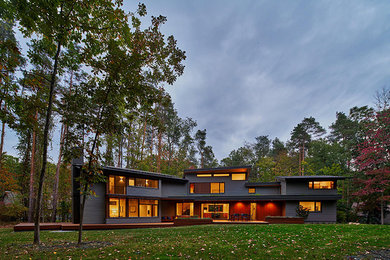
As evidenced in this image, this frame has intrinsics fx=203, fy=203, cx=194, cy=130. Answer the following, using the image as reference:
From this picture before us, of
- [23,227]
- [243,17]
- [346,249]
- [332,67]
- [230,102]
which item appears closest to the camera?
[346,249]

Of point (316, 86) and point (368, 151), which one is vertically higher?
point (316, 86)

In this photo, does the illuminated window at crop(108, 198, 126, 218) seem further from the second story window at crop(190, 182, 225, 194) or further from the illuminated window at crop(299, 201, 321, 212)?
the illuminated window at crop(299, 201, 321, 212)

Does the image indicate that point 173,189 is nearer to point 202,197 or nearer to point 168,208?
point 168,208

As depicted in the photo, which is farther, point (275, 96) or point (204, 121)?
point (204, 121)

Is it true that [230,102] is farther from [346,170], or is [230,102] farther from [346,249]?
[346,249]

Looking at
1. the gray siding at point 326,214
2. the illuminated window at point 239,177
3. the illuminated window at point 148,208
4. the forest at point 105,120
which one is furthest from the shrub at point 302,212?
the illuminated window at point 148,208

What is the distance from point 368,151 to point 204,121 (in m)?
53.7

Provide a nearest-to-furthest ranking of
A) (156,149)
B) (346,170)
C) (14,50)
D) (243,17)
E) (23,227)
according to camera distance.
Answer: (14,50), (23,227), (243,17), (346,170), (156,149)

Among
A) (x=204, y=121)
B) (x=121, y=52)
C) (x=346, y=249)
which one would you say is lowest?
(x=346, y=249)

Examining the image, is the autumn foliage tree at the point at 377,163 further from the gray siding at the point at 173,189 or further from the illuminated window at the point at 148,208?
the illuminated window at the point at 148,208

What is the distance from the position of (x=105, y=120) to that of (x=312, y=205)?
20423 mm

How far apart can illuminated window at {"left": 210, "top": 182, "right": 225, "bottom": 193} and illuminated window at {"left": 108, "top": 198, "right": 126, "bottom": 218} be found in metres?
10.1

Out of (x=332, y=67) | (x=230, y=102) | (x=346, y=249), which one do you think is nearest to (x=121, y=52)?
(x=346, y=249)

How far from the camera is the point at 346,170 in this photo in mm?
27547
